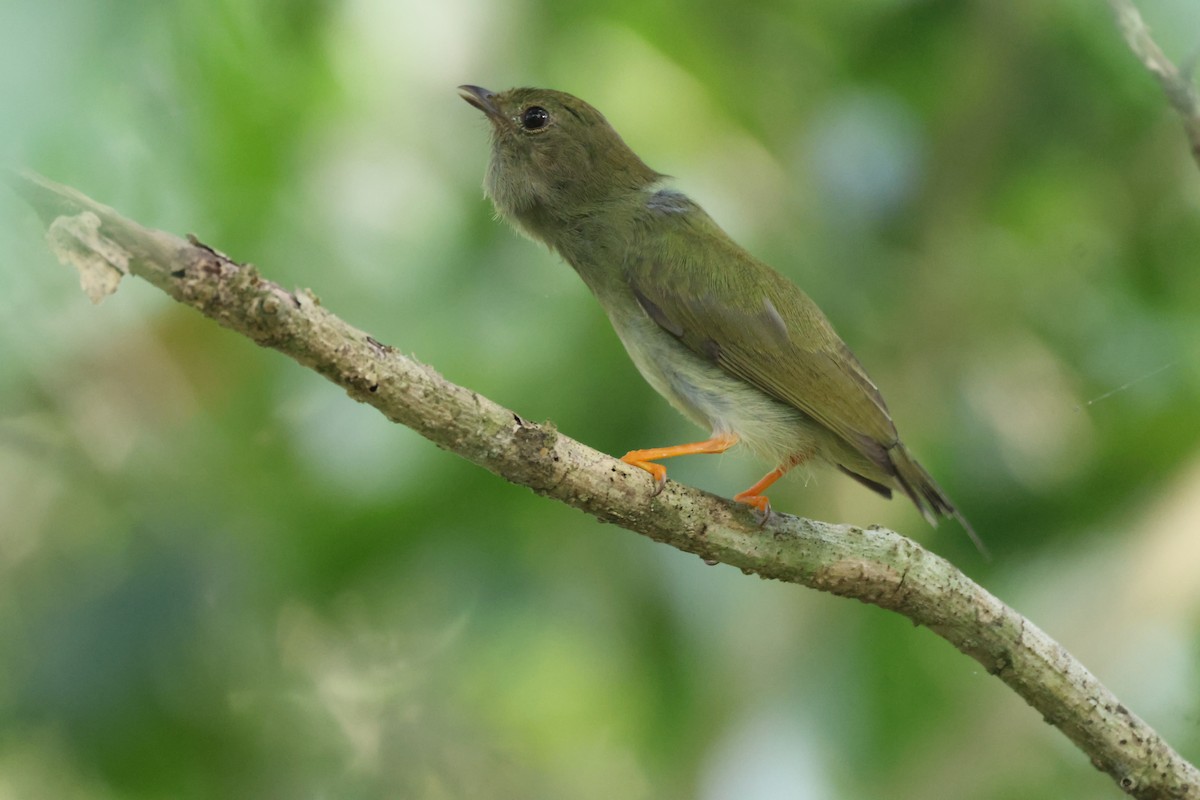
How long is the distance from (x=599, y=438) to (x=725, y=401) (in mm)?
778

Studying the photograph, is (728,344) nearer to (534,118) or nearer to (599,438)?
(599,438)

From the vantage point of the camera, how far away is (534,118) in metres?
4.09

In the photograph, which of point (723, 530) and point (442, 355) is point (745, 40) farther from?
point (723, 530)

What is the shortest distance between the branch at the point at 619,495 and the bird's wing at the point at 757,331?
A: 0.49 metres

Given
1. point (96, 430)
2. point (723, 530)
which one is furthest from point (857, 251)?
point (96, 430)

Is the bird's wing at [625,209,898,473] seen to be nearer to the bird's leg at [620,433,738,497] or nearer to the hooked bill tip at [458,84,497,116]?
the bird's leg at [620,433,738,497]

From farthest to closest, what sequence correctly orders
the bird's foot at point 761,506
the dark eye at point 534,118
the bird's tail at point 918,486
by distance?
the dark eye at point 534,118 → the bird's tail at point 918,486 → the bird's foot at point 761,506

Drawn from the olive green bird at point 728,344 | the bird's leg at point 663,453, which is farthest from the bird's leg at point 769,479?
the bird's leg at point 663,453

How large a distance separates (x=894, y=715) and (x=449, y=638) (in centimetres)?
160

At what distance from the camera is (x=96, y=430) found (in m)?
3.85

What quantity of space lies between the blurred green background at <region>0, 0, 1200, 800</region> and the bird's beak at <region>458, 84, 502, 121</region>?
10.1 inches

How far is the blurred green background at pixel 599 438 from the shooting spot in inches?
147

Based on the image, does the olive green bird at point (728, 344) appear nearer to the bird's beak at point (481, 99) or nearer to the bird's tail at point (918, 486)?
the bird's tail at point (918, 486)

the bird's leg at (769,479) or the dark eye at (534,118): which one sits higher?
the dark eye at (534,118)
